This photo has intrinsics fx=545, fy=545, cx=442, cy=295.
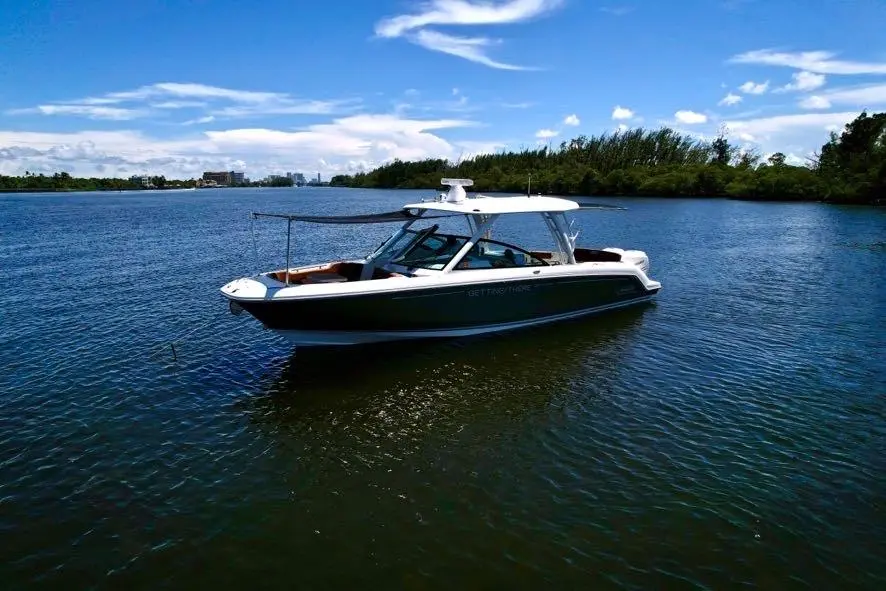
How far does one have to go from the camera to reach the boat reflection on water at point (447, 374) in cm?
1078

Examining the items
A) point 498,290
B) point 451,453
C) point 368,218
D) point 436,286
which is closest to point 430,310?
point 436,286

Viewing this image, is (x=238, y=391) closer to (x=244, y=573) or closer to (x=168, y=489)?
(x=168, y=489)

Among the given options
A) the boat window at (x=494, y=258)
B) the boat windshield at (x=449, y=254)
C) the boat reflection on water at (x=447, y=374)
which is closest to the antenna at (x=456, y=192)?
the boat windshield at (x=449, y=254)

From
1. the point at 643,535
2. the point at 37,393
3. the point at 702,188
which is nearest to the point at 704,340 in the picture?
the point at 643,535

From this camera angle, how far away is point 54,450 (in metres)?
8.91

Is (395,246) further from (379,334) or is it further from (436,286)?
(379,334)

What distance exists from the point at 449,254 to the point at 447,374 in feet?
11.1

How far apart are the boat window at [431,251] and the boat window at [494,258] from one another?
37cm

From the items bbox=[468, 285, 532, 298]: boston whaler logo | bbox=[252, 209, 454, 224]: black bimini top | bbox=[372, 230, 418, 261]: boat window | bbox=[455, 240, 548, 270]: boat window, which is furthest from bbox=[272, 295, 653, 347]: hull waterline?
bbox=[252, 209, 454, 224]: black bimini top

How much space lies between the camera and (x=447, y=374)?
12133mm

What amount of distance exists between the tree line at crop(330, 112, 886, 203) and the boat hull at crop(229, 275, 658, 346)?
66.7 m

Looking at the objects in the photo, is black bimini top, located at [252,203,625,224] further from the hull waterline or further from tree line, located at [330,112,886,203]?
tree line, located at [330,112,886,203]

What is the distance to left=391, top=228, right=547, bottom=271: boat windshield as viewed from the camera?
547 inches

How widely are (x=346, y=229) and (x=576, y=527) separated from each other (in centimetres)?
3857
